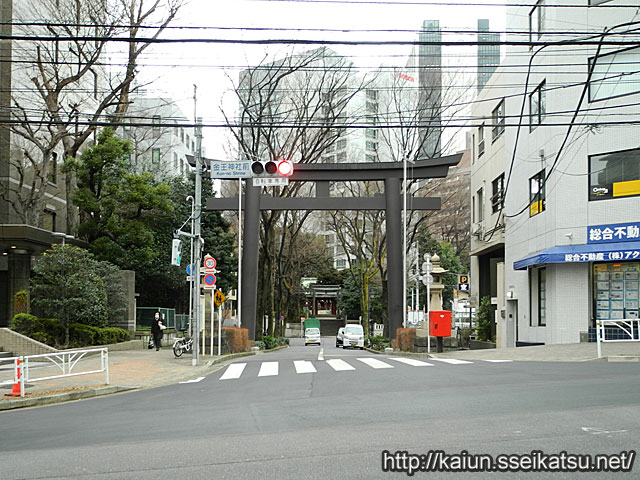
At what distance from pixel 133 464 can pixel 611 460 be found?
5.04 m

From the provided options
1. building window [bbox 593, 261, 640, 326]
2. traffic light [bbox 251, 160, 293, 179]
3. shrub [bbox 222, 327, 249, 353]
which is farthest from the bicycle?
building window [bbox 593, 261, 640, 326]

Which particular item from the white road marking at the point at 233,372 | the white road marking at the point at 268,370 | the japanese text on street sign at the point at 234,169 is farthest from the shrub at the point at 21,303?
the japanese text on street sign at the point at 234,169

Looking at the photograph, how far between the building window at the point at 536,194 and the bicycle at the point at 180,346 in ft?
51.3

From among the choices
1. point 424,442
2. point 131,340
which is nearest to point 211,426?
point 424,442

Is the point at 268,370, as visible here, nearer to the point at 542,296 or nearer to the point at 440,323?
the point at 440,323

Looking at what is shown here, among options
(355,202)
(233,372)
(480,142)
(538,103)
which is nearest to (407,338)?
(355,202)

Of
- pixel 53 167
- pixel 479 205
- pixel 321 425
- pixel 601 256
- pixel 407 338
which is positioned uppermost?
pixel 53 167

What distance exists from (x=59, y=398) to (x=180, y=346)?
39.3 ft

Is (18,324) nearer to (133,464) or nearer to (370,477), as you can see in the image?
(133,464)

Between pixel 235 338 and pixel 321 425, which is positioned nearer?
pixel 321 425

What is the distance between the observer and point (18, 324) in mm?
26062

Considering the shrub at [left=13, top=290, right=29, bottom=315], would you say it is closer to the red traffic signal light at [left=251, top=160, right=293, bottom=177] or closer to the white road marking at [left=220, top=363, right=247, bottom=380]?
the white road marking at [left=220, top=363, right=247, bottom=380]

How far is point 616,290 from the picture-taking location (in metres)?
24.9

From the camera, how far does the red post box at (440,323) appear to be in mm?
27016
